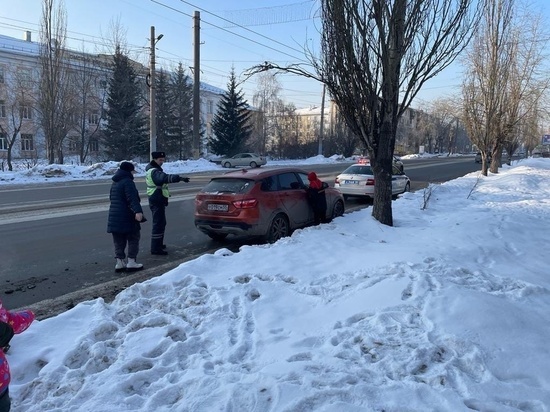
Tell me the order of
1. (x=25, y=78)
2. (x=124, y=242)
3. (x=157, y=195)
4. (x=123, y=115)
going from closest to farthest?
(x=124, y=242) < (x=157, y=195) < (x=25, y=78) < (x=123, y=115)

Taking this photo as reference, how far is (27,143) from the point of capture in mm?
50031

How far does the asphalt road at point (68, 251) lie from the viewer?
568 cm

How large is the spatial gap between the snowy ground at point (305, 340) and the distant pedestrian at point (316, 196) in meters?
3.11

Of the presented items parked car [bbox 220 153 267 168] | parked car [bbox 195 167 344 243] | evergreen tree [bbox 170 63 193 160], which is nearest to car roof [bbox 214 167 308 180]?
parked car [bbox 195 167 344 243]

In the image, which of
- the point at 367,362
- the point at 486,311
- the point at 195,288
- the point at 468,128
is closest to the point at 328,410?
the point at 367,362

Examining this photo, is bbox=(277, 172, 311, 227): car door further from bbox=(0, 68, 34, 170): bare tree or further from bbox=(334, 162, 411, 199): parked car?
bbox=(0, 68, 34, 170): bare tree

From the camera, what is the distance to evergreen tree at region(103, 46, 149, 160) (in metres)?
41.4

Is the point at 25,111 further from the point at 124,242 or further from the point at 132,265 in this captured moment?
the point at 132,265

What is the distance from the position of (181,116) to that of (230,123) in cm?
620

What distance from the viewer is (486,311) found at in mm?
4000

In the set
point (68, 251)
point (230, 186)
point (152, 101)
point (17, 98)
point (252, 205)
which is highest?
point (17, 98)

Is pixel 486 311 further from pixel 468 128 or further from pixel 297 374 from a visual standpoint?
pixel 468 128

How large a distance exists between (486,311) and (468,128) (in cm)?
2312

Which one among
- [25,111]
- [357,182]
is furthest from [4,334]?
[25,111]
